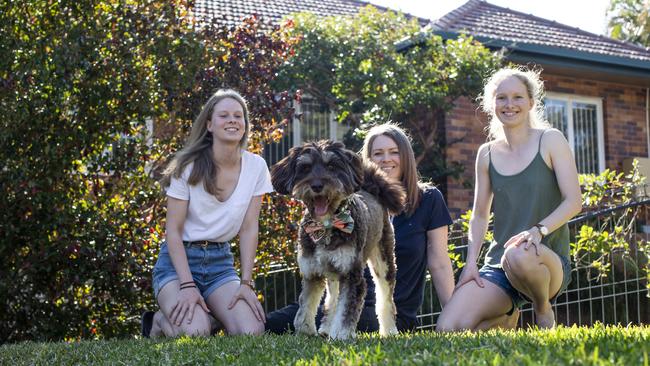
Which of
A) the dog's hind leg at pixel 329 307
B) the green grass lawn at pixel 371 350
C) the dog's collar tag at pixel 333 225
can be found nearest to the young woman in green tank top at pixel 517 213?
the dog's hind leg at pixel 329 307

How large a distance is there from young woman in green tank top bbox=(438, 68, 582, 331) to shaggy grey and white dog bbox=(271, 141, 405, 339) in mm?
930

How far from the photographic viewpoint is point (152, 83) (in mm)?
8750

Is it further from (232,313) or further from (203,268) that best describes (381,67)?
(232,313)

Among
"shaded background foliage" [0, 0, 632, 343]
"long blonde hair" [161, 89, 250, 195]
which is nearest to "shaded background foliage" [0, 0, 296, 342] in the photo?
"shaded background foliage" [0, 0, 632, 343]

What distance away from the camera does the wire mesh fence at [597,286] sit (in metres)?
10.4

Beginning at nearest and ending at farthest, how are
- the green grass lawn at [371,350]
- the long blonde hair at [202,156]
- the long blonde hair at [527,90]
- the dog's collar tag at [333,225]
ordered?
the green grass lawn at [371,350], the dog's collar tag at [333,225], the long blonde hair at [527,90], the long blonde hair at [202,156]

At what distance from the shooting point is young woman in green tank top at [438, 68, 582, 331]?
249 inches

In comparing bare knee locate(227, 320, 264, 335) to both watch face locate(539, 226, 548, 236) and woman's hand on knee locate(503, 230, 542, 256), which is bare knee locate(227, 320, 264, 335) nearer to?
woman's hand on knee locate(503, 230, 542, 256)

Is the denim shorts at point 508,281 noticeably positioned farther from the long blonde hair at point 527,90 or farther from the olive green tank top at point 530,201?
the long blonde hair at point 527,90

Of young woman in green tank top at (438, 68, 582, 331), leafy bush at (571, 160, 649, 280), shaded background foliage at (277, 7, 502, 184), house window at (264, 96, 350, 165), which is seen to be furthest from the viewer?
house window at (264, 96, 350, 165)

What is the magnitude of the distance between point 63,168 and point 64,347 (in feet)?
7.40

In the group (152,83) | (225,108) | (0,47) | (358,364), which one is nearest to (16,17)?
(0,47)

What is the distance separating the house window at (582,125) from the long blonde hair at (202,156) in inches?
505

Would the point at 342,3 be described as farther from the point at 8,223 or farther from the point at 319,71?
the point at 8,223
